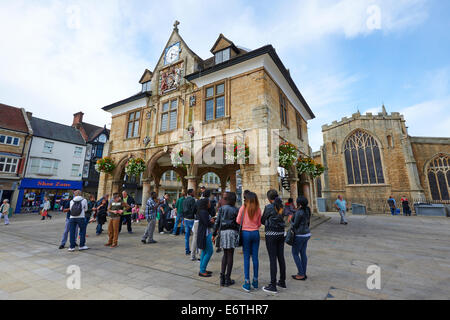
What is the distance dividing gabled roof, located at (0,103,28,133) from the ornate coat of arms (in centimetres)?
1962

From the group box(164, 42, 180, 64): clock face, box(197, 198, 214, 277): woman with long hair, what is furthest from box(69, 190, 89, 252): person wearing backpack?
box(164, 42, 180, 64): clock face

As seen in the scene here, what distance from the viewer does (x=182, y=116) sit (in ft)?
36.8

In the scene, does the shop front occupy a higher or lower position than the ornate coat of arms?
lower

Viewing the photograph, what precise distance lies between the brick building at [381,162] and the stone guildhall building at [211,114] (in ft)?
43.1

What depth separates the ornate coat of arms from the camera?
1204 cm

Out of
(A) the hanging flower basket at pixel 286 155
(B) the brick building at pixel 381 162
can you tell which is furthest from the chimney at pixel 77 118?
(B) the brick building at pixel 381 162

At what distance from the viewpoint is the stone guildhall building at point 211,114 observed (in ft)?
28.5

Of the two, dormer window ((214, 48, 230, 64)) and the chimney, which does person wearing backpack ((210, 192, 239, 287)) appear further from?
the chimney

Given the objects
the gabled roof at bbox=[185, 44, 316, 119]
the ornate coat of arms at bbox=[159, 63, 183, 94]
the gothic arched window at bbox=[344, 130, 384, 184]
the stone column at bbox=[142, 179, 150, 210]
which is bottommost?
the stone column at bbox=[142, 179, 150, 210]

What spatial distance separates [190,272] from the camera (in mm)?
4035

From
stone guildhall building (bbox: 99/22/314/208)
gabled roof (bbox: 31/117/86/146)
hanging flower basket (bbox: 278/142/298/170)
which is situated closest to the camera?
hanging flower basket (bbox: 278/142/298/170)

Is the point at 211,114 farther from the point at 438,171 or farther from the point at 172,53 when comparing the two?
the point at 438,171

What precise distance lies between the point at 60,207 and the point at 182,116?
21.6 m

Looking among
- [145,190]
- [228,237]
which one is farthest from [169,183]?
[228,237]
